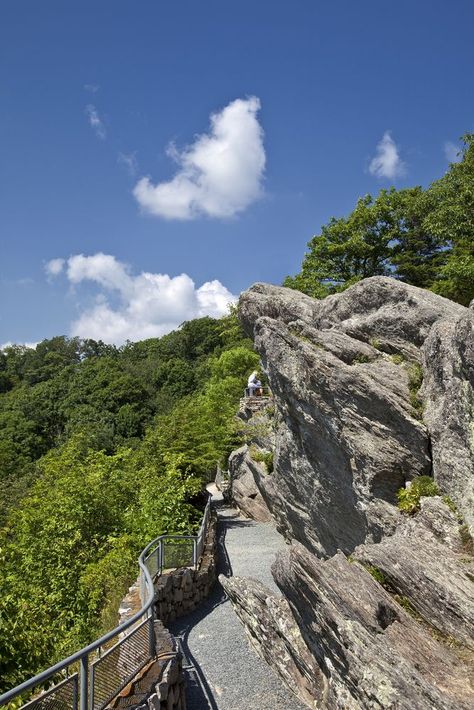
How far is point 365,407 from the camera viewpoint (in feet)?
42.1

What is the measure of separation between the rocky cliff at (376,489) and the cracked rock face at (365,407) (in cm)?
4

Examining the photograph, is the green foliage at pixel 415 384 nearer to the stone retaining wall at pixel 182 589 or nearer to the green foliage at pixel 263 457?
the stone retaining wall at pixel 182 589

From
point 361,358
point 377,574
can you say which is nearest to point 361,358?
point 361,358

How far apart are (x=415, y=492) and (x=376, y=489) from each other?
1.18 m

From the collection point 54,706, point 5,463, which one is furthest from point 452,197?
point 5,463

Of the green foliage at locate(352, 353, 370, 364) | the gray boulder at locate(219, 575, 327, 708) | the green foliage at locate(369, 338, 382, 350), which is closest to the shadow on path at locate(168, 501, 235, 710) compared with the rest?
the gray boulder at locate(219, 575, 327, 708)

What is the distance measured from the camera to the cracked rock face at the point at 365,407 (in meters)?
11.0

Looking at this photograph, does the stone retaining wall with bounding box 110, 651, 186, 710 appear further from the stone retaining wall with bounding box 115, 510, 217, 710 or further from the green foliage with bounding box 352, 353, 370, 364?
the green foliage with bounding box 352, 353, 370, 364

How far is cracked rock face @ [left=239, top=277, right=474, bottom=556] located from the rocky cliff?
0.13 ft

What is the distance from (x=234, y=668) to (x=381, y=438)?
5959 mm

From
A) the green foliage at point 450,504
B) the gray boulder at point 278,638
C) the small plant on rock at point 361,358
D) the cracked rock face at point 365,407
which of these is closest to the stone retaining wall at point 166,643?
the gray boulder at point 278,638

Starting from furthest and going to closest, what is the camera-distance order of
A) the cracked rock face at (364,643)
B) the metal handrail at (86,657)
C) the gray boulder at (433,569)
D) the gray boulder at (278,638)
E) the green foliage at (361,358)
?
the green foliage at (361,358) < the gray boulder at (278,638) < the gray boulder at (433,569) < the cracked rock face at (364,643) < the metal handrail at (86,657)

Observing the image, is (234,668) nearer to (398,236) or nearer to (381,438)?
(381,438)

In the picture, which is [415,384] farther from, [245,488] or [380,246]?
[380,246]
